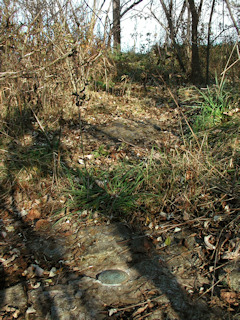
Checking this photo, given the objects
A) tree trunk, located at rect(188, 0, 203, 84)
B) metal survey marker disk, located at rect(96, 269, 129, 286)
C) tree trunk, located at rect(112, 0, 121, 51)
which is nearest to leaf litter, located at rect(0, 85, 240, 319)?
metal survey marker disk, located at rect(96, 269, 129, 286)

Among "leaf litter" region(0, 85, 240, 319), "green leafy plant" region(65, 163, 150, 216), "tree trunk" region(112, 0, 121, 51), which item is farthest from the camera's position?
"tree trunk" region(112, 0, 121, 51)

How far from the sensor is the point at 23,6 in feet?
13.8

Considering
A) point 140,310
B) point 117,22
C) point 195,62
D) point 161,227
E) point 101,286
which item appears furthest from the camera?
point 117,22

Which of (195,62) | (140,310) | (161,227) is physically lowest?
(140,310)

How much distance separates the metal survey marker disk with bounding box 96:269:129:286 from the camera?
1.89 metres

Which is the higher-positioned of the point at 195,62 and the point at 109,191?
the point at 195,62

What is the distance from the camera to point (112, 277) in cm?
193

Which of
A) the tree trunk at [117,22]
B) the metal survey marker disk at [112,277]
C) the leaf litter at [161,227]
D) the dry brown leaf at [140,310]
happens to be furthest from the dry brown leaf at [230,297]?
the tree trunk at [117,22]

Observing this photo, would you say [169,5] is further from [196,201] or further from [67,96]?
[196,201]

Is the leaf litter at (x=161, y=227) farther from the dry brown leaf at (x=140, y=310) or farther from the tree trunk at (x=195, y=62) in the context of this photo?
the tree trunk at (x=195, y=62)

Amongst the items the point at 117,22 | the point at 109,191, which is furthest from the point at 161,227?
the point at 117,22

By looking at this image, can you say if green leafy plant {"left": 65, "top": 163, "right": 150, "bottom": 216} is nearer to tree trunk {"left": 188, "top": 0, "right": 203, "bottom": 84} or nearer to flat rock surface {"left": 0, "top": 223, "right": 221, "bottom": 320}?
flat rock surface {"left": 0, "top": 223, "right": 221, "bottom": 320}

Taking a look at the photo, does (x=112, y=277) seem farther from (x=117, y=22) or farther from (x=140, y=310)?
(x=117, y=22)

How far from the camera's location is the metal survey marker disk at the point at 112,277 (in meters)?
1.89
